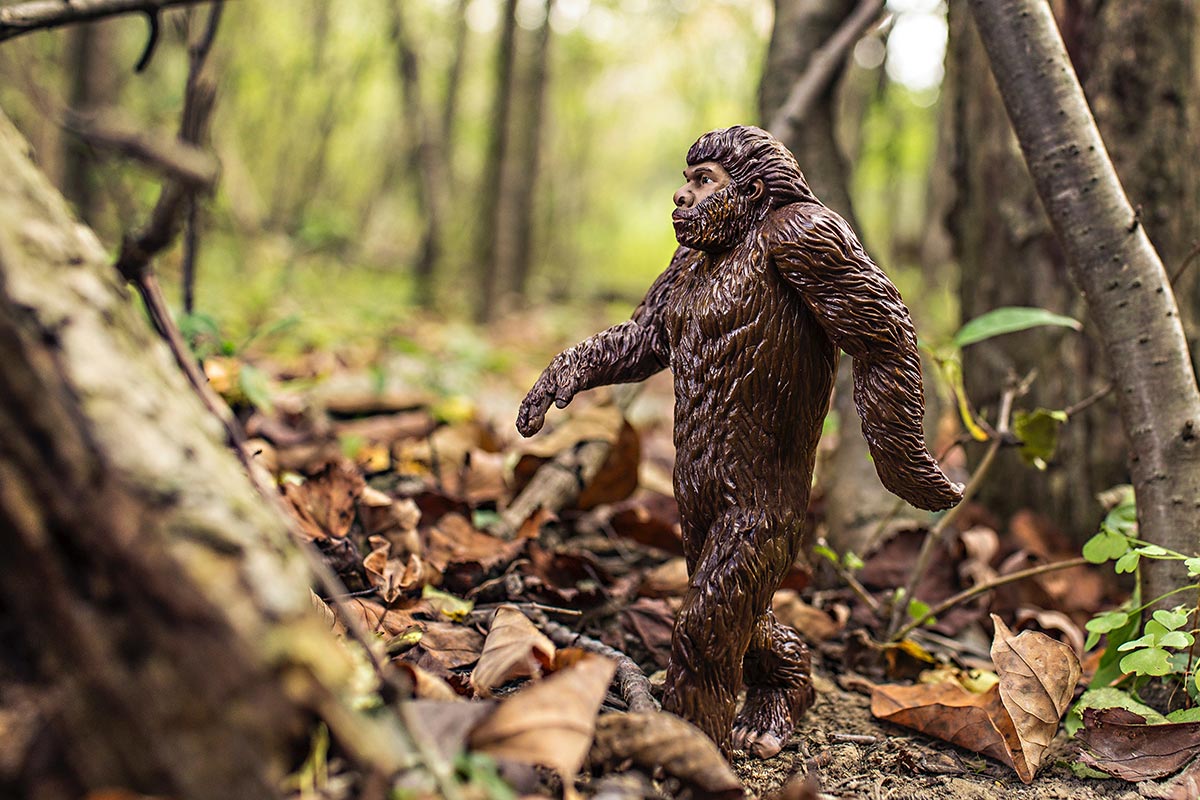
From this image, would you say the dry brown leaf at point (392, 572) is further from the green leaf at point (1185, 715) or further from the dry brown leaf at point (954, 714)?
the green leaf at point (1185, 715)

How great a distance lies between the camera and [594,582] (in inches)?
101

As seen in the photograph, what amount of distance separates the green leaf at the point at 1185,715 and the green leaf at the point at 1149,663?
10 centimetres

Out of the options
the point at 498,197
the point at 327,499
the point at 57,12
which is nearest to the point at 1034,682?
the point at 327,499

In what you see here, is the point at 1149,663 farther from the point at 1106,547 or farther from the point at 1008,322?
the point at 1008,322

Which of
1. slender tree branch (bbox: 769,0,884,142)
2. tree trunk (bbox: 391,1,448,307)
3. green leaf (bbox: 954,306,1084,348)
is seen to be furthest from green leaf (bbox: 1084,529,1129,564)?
tree trunk (bbox: 391,1,448,307)

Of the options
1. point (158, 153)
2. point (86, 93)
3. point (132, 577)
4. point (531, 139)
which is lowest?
point (132, 577)

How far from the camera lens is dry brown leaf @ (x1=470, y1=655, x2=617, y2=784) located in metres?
1.28

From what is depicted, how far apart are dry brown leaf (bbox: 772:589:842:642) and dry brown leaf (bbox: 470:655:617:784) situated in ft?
4.32

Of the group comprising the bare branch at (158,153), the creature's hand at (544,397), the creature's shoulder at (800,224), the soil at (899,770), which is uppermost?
the creature's shoulder at (800,224)

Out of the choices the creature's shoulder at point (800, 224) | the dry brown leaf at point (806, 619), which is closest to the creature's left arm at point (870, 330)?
the creature's shoulder at point (800, 224)

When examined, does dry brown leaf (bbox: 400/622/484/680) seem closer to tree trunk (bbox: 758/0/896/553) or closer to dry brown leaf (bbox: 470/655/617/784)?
dry brown leaf (bbox: 470/655/617/784)

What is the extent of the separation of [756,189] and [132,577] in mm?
1275

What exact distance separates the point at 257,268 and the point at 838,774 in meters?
8.82

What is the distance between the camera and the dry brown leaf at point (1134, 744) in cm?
191
